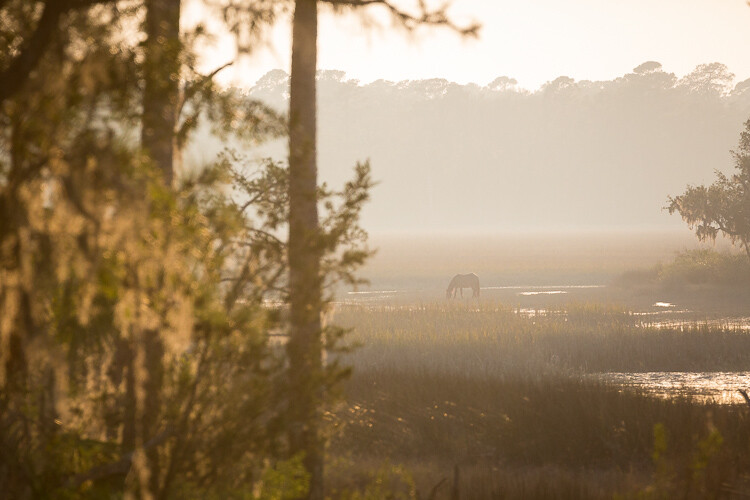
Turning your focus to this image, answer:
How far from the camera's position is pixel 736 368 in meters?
20.9

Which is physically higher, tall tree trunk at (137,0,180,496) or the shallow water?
tall tree trunk at (137,0,180,496)

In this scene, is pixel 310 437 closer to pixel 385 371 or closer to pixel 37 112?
pixel 37 112

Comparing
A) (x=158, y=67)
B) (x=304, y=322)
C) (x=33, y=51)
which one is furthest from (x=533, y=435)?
(x=33, y=51)

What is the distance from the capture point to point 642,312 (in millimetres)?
31641

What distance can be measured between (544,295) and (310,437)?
35290 millimetres

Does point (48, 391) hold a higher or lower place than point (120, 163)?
lower

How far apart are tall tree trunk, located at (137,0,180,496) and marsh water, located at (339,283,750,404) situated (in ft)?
34.9

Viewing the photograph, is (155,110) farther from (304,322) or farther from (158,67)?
(304,322)

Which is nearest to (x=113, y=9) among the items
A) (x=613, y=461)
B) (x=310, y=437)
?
(x=310, y=437)

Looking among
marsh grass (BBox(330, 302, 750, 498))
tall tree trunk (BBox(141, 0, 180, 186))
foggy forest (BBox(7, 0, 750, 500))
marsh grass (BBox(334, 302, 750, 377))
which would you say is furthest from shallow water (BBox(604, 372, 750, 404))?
tall tree trunk (BBox(141, 0, 180, 186))

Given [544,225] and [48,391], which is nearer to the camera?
[48,391]

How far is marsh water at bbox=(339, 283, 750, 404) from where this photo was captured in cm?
1780

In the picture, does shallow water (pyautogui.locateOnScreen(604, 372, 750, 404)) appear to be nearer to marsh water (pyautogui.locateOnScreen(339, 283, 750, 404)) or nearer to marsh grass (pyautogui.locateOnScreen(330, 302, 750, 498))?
marsh water (pyautogui.locateOnScreen(339, 283, 750, 404))

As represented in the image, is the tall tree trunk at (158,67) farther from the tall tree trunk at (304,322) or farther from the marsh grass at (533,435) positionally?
the marsh grass at (533,435)
